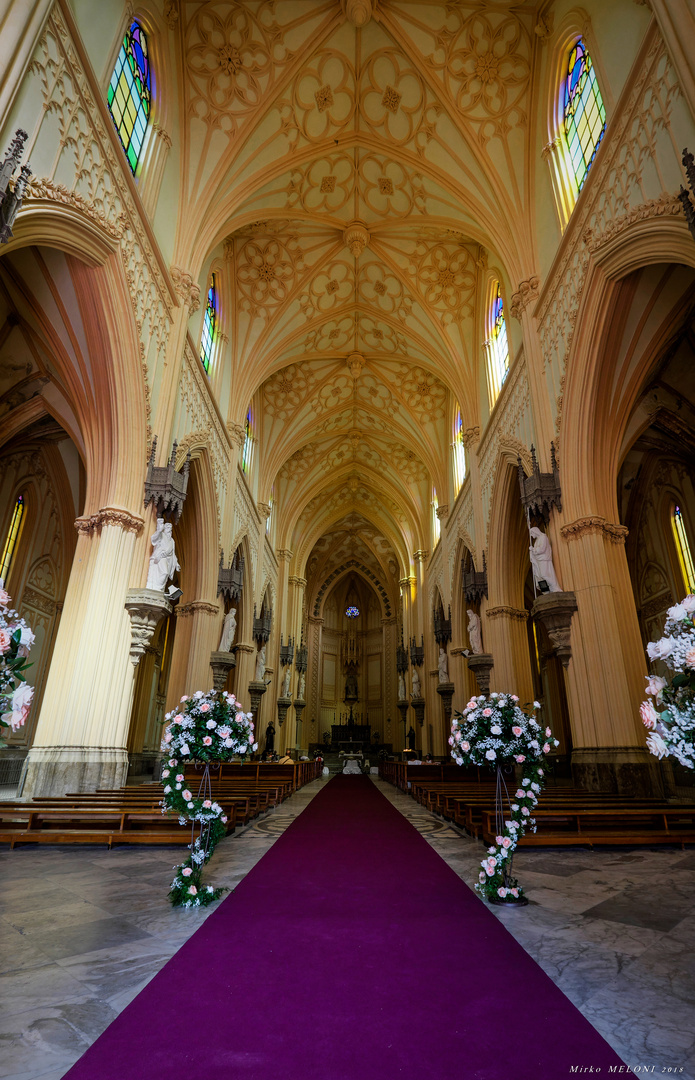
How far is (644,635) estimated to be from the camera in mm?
18828

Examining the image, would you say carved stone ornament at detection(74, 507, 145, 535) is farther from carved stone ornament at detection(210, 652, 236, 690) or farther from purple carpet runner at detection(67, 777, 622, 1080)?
purple carpet runner at detection(67, 777, 622, 1080)

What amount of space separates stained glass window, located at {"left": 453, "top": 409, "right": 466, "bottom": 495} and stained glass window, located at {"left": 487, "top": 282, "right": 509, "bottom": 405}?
12.6ft

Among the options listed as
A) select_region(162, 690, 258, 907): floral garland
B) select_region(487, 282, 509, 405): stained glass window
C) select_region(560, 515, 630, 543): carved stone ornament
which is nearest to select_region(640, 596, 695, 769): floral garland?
select_region(162, 690, 258, 907): floral garland

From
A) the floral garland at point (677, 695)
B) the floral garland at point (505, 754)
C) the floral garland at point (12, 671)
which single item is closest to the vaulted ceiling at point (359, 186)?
the floral garland at point (505, 754)

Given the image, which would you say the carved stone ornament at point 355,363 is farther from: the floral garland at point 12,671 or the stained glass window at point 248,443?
the floral garland at point 12,671

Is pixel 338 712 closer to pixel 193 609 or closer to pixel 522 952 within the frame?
pixel 193 609

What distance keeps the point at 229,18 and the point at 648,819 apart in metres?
17.6

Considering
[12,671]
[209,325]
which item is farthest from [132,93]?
[12,671]

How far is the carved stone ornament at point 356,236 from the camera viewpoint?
18.3m

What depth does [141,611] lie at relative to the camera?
10.5 meters

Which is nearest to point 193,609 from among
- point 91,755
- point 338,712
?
point 91,755

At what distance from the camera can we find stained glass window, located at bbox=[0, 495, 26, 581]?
16.5 m

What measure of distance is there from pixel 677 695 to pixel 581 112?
44.7 feet

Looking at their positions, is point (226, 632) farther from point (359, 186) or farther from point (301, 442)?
point (359, 186)
